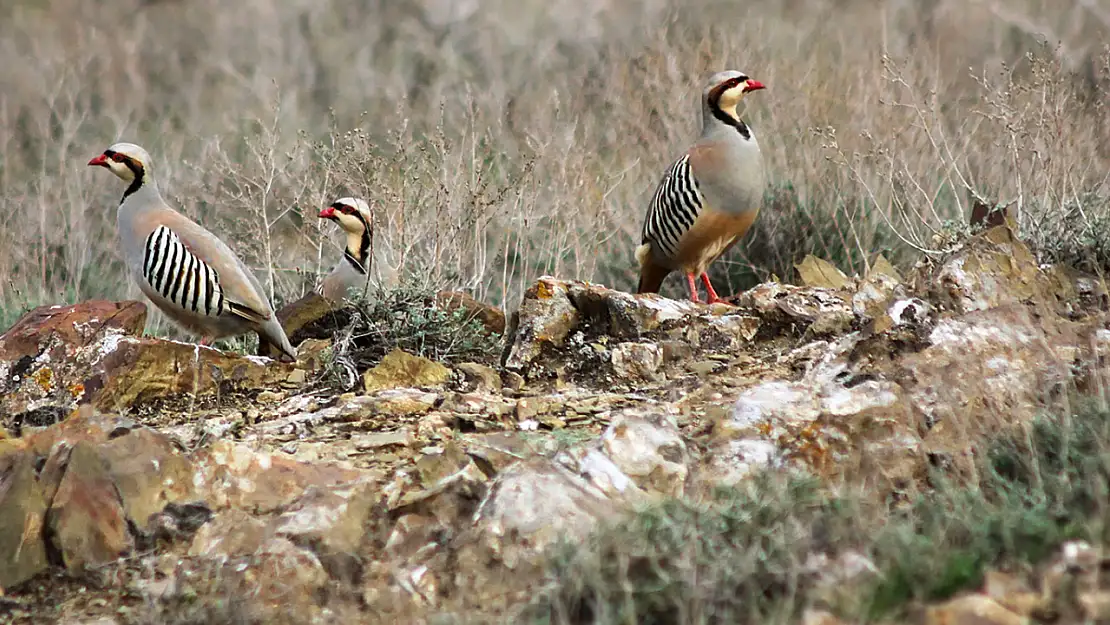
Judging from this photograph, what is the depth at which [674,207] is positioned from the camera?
266 inches

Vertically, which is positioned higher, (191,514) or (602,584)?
(602,584)

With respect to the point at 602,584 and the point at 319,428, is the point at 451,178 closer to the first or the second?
the point at 319,428

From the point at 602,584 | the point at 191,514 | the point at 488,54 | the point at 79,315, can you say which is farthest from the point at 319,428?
the point at 488,54

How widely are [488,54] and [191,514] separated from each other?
13.6 metres

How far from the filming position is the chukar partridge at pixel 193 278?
5.71 metres

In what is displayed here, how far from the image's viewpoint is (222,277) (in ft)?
18.8

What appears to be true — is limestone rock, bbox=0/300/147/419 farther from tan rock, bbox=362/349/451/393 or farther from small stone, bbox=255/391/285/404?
tan rock, bbox=362/349/451/393

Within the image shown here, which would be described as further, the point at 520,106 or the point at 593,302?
the point at 520,106

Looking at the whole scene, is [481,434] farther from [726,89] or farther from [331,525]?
[726,89]

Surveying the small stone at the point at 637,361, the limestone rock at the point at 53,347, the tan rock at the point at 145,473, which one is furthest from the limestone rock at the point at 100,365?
the small stone at the point at 637,361

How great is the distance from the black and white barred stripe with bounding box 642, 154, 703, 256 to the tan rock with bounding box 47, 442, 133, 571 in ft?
12.3

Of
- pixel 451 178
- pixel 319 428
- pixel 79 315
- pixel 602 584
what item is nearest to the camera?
pixel 602 584

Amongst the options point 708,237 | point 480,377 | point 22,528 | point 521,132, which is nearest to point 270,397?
point 480,377

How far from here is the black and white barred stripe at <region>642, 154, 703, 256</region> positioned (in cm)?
670
